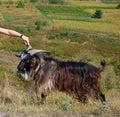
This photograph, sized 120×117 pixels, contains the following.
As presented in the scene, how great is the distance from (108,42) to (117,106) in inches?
1845

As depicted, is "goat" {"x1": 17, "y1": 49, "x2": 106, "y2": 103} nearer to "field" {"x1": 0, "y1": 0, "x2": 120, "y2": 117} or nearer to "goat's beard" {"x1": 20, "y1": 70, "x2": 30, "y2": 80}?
"goat's beard" {"x1": 20, "y1": 70, "x2": 30, "y2": 80}

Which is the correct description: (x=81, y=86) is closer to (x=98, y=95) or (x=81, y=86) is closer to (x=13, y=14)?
(x=98, y=95)

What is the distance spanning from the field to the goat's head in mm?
492

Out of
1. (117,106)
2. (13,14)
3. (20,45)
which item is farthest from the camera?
(13,14)

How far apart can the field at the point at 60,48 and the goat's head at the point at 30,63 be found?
49 centimetres

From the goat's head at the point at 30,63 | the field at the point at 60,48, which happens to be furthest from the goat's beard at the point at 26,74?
the field at the point at 60,48

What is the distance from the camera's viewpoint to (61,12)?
87.2 meters

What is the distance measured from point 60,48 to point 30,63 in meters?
35.7

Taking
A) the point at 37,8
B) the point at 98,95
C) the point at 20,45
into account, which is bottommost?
the point at 37,8

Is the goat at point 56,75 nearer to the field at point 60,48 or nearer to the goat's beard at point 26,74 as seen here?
the goat's beard at point 26,74

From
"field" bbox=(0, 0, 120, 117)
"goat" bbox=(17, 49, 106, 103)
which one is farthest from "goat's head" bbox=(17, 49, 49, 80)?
"field" bbox=(0, 0, 120, 117)

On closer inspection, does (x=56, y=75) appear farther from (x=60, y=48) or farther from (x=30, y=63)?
(x=60, y=48)

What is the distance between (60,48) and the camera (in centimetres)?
4444

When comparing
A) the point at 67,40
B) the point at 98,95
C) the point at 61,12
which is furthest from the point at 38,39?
the point at 98,95
